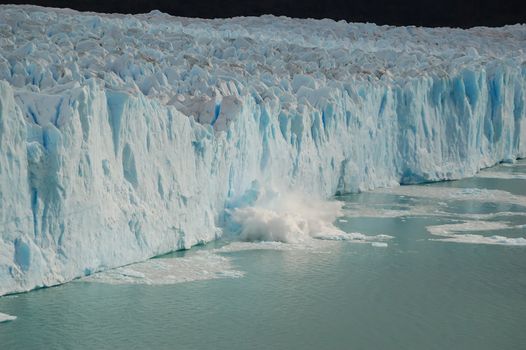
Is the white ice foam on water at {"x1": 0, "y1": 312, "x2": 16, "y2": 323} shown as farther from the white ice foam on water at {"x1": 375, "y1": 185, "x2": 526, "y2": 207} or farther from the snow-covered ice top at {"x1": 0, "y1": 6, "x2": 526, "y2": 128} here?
the white ice foam on water at {"x1": 375, "y1": 185, "x2": 526, "y2": 207}

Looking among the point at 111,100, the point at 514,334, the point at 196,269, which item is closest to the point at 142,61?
the point at 111,100

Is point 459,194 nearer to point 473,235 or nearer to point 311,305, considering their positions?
point 473,235

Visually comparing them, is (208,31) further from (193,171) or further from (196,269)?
(196,269)

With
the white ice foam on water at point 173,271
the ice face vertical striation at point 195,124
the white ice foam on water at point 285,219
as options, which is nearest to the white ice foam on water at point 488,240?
the white ice foam on water at point 285,219

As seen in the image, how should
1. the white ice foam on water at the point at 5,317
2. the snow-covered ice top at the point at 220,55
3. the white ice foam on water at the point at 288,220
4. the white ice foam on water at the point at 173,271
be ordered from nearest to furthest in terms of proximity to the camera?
the white ice foam on water at the point at 5,317, the white ice foam on water at the point at 173,271, the white ice foam on water at the point at 288,220, the snow-covered ice top at the point at 220,55

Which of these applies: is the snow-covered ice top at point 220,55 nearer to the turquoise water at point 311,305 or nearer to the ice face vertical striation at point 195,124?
the ice face vertical striation at point 195,124

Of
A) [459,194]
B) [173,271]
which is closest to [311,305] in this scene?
[173,271]
